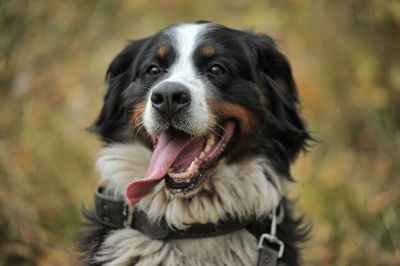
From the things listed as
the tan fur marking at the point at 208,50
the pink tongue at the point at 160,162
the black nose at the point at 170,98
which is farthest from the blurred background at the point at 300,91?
the tan fur marking at the point at 208,50

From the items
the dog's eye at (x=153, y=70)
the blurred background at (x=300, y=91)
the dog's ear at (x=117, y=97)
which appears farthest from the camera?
the blurred background at (x=300, y=91)

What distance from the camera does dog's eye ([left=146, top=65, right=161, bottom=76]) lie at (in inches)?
121

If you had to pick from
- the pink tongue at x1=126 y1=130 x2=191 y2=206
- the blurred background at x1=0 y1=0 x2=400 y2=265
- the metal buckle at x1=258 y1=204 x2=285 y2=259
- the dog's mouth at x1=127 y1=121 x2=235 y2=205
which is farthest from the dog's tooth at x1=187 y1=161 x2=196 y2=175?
the blurred background at x1=0 y1=0 x2=400 y2=265

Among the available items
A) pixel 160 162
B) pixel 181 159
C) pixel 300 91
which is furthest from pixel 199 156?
pixel 300 91

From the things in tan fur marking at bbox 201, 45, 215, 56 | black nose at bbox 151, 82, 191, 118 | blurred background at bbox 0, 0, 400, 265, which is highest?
tan fur marking at bbox 201, 45, 215, 56

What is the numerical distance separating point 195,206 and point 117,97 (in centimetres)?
103

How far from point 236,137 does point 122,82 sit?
99 cm

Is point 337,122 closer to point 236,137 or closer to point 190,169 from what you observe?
point 236,137

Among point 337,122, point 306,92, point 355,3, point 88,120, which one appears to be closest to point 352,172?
point 337,122

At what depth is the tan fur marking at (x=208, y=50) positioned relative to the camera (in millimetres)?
2982

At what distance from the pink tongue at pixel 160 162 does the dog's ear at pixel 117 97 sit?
424mm

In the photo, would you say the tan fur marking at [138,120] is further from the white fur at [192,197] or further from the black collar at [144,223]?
the black collar at [144,223]

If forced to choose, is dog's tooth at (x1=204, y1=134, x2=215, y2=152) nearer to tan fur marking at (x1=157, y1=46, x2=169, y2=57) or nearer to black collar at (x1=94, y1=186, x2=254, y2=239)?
black collar at (x1=94, y1=186, x2=254, y2=239)

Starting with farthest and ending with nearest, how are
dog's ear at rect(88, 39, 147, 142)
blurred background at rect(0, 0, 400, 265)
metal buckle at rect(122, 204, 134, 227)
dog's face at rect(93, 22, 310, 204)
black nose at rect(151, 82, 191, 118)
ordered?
blurred background at rect(0, 0, 400, 265) → dog's ear at rect(88, 39, 147, 142) → metal buckle at rect(122, 204, 134, 227) → dog's face at rect(93, 22, 310, 204) → black nose at rect(151, 82, 191, 118)
